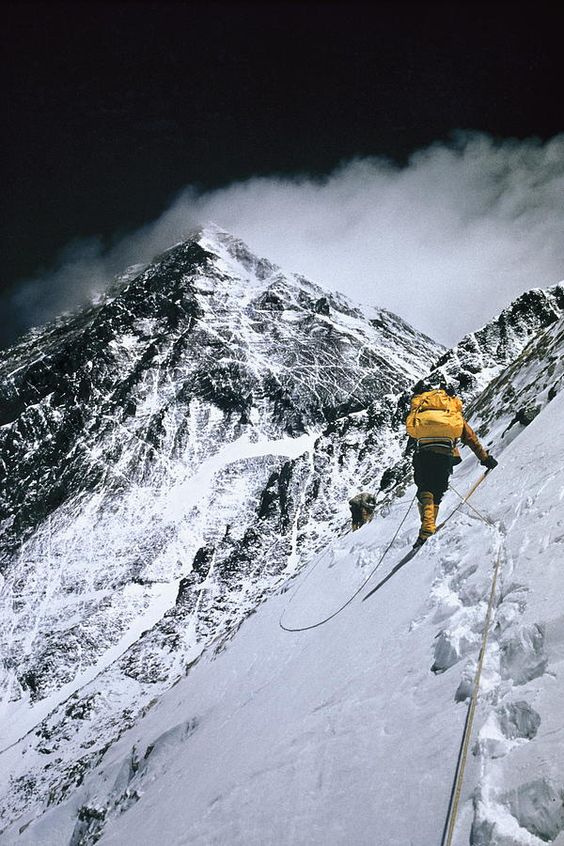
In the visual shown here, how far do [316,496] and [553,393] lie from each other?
87.8 meters

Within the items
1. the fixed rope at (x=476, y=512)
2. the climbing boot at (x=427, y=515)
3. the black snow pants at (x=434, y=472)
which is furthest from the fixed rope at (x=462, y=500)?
the black snow pants at (x=434, y=472)

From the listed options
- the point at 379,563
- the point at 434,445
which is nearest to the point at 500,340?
the point at 379,563

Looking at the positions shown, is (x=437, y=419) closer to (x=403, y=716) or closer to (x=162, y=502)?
(x=403, y=716)

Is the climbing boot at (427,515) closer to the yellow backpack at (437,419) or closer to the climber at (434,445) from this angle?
the climber at (434,445)

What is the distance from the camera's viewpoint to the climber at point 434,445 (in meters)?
10.1

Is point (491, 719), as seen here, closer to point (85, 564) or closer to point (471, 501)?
point (471, 501)

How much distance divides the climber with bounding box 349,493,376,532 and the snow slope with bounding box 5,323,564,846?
25.8 ft

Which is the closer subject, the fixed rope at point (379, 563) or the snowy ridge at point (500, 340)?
the fixed rope at point (379, 563)

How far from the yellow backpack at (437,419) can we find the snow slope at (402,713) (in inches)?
49.6

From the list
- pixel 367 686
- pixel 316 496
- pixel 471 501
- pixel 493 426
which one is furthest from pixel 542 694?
pixel 316 496

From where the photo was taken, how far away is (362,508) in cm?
2116

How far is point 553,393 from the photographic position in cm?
1174

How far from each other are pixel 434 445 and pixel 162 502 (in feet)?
442

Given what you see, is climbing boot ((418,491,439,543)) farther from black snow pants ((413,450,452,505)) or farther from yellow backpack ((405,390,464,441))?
yellow backpack ((405,390,464,441))
